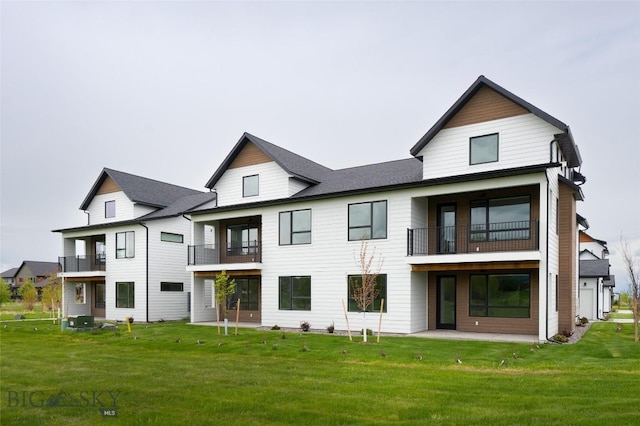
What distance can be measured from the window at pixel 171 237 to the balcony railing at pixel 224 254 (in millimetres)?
3248

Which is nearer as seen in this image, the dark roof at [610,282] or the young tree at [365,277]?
the young tree at [365,277]

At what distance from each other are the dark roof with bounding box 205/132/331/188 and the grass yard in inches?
352

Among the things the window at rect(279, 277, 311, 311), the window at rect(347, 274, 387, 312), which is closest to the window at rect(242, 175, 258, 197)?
the window at rect(279, 277, 311, 311)

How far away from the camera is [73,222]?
35.0 metres

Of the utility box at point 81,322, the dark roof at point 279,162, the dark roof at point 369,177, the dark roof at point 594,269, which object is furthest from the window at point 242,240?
the dark roof at point 594,269

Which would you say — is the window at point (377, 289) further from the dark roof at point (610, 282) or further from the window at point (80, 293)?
the dark roof at point (610, 282)

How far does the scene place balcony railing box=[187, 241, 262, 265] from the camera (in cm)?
2573

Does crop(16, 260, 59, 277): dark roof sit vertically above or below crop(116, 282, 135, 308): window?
below

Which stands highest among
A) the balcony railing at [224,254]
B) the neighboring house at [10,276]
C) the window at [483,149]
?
the window at [483,149]

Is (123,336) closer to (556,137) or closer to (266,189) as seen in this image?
(266,189)

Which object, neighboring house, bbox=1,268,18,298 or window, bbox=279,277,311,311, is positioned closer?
window, bbox=279,277,311,311

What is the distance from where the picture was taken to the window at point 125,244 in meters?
29.5

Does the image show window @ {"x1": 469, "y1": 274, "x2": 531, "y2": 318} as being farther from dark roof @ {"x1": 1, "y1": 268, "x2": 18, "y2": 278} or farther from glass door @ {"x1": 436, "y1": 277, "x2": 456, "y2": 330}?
dark roof @ {"x1": 1, "y1": 268, "x2": 18, "y2": 278}

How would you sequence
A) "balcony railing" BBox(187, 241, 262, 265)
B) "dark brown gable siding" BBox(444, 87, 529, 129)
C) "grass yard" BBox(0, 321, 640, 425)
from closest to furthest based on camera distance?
"grass yard" BBox(0, 321, 640, 425), "dark brown gable siding" BBox(444, 87, 529, 129), "balcony railing" BBox(187, 241, 262, 265)
